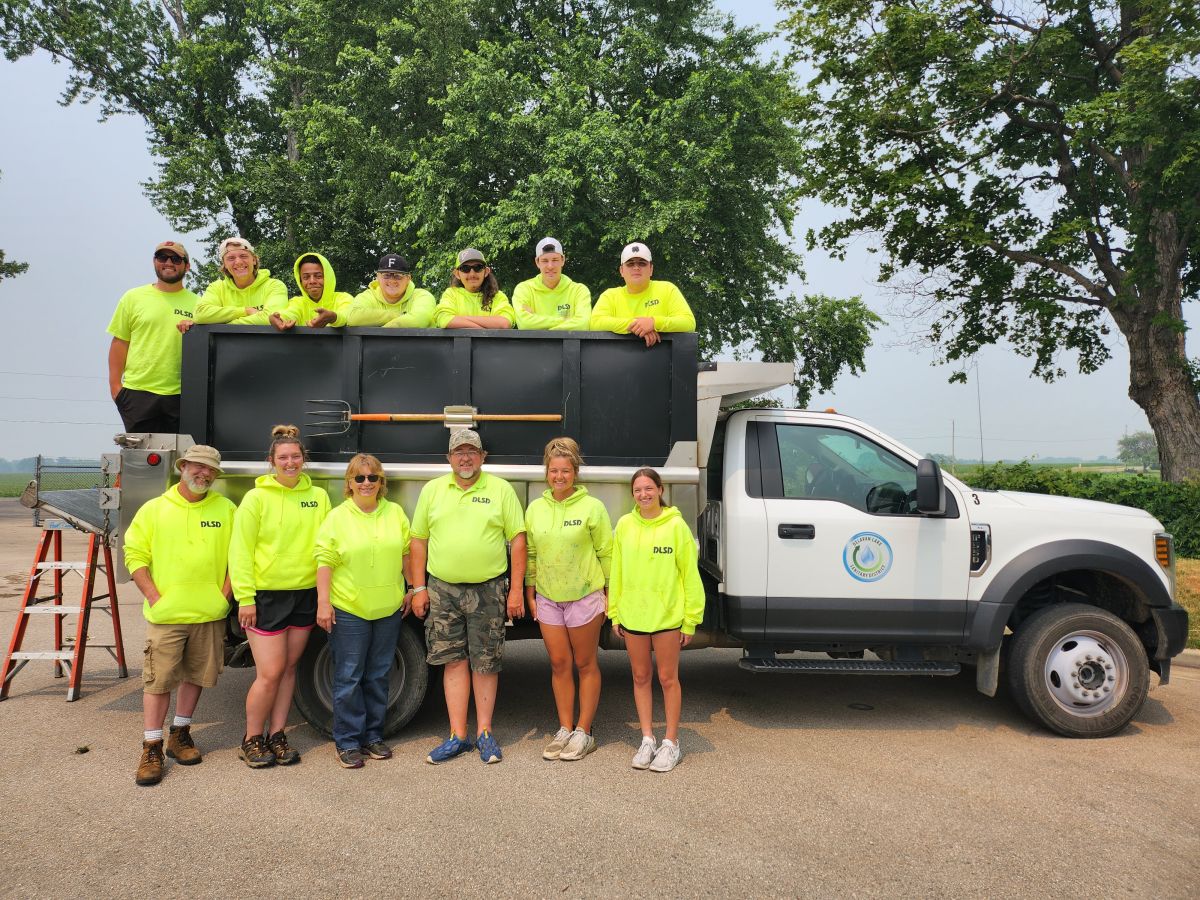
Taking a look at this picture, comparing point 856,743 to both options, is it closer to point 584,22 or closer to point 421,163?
point 421,163

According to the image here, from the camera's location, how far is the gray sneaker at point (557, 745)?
4363 mm

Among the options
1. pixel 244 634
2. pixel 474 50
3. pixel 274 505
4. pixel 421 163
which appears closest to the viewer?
pixel 274 505

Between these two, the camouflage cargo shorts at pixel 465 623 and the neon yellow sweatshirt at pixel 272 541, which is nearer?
the neon yellow sweatshirt at pixel 272 541

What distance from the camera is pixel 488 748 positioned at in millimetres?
4301

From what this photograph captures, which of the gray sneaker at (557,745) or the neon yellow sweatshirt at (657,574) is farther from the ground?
the neon yellow sweatshirt at (657,574)

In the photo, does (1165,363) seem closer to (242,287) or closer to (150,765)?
(242,287)

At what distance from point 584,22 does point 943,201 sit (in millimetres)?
8595

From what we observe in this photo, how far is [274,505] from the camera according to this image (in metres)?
4.23

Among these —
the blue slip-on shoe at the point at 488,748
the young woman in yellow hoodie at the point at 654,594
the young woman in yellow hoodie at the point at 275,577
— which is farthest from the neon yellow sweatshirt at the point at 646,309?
the blue slip-on shoe at the point at 488,748

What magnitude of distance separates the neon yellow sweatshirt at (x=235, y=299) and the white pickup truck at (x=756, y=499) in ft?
0.35

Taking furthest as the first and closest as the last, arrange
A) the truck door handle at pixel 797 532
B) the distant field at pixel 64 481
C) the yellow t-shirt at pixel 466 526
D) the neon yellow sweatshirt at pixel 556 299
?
the distant field at pixel 64 481, the neon yellow sweatshirt at pixel 556 299, the truck door handle at pixel 797 532, the yellow t-shirt at pixel 466 526

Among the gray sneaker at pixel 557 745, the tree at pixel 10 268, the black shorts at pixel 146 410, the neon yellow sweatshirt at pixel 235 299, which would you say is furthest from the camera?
the tree at pixel 10 268

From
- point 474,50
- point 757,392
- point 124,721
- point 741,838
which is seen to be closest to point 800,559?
point 757,392

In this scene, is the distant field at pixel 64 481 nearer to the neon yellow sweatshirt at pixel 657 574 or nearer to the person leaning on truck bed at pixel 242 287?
the person leaning on truck bed at pixel 242 287
